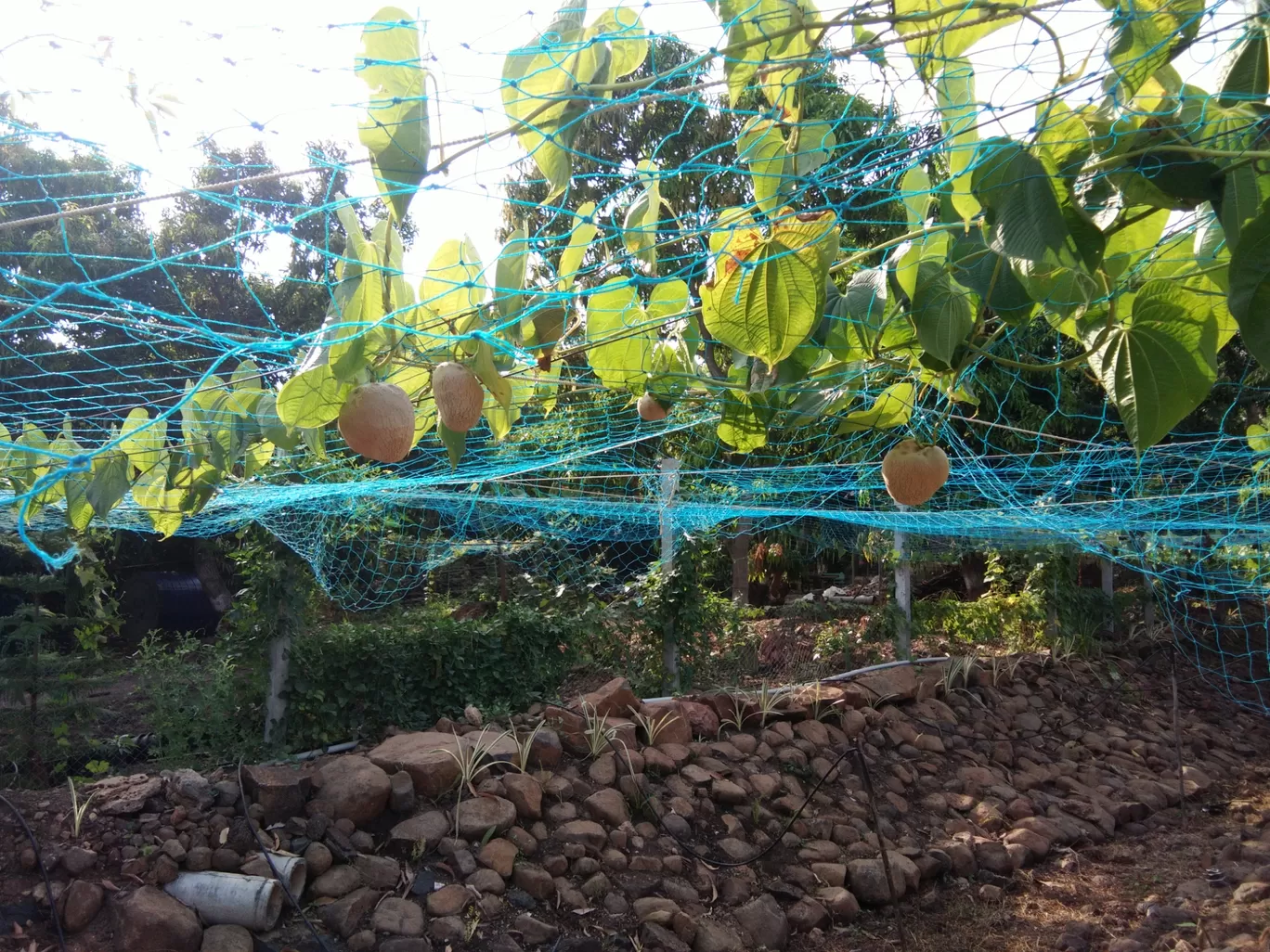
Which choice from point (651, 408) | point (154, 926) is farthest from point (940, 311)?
point (154, 926)

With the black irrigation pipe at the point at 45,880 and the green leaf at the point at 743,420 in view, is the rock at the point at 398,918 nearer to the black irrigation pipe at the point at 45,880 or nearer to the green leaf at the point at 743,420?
the black irrigation pipe at the point at 45,880

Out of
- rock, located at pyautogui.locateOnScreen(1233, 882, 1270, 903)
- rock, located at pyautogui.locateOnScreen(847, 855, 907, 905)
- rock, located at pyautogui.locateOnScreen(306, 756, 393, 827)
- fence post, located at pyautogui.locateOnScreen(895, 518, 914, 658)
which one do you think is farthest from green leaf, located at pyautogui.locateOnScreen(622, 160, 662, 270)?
fence post, located at pyautogui.locateOnScreen(895, 518, 914, 658)

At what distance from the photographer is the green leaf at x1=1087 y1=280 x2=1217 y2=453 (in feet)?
4.51

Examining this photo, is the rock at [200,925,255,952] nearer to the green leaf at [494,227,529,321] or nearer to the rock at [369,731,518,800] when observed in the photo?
the rock at [369,731,518,800]

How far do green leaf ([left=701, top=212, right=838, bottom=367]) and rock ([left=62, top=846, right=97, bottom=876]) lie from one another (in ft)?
9.05

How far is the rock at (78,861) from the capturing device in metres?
2.92

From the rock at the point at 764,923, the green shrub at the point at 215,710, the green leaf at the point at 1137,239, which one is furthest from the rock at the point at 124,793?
the green leaf at the point at 1137,239

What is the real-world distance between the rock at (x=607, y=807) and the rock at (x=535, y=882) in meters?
0.45

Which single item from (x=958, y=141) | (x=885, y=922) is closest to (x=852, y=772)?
(x=885, y=922)

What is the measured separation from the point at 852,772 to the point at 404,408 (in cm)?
384

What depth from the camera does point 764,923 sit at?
3.24 m

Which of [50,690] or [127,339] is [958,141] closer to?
[50,690]

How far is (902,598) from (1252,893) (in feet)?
10.7

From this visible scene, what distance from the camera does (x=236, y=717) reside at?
473cm
